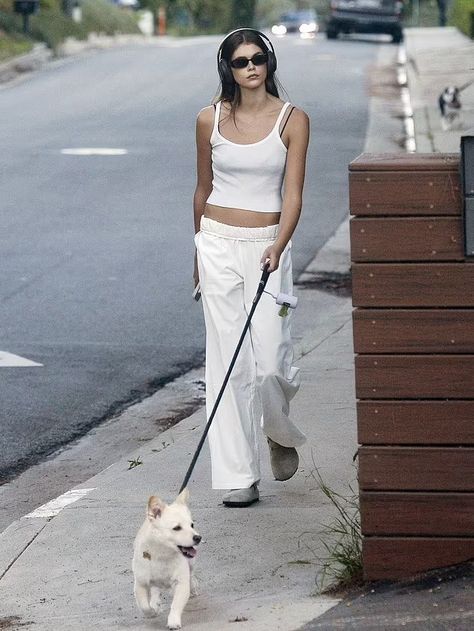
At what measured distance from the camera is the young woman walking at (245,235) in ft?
19.6

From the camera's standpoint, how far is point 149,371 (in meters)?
9.63

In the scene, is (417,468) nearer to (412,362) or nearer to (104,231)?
(412,362)

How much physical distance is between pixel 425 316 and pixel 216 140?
1493mm

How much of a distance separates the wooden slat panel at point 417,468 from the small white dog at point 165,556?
25.1 inches

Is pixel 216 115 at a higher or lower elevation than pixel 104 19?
higher

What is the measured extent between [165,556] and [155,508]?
18 cm

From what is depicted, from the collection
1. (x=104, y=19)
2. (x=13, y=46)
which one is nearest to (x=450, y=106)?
(x=13, y=46)

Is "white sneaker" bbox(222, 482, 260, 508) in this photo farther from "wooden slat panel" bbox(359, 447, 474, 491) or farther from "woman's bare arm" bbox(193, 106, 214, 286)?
"wooden slat panel" bbox(359, 447, 474, 491)

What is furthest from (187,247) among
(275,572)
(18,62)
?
(18,62)

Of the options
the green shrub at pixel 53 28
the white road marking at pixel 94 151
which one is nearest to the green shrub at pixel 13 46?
the green shrub at pixel 53 28

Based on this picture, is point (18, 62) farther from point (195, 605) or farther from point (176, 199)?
point (195, 605)

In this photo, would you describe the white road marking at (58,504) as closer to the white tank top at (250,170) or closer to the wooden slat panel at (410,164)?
the white tank top at (250,170)

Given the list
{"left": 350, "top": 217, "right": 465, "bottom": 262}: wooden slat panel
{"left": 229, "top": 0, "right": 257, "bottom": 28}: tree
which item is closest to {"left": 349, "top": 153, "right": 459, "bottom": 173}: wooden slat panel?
{"left": 350, "top": 217, "right": 465, "bottom": 262}: wooden slat panel

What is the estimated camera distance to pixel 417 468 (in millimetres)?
5008
